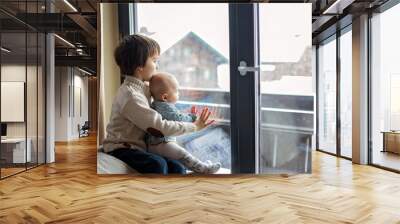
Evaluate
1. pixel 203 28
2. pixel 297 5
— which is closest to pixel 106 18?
pixel 203 28

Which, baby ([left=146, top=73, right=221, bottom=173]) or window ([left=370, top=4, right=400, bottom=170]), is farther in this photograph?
Answer: window ([left=370, top=4, right=400, bottom=170])

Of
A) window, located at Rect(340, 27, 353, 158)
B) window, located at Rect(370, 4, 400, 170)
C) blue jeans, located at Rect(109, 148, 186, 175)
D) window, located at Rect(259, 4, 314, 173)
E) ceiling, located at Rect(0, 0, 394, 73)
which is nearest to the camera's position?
blue jeans, located at Rect(109, 148, 186, 175)

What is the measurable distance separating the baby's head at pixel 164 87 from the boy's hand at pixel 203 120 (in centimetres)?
33

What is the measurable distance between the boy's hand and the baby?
2.4 inches

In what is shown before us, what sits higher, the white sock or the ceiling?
the ceiling

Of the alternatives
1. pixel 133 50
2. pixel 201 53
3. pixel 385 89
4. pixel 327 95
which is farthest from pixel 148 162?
pixel 327 95

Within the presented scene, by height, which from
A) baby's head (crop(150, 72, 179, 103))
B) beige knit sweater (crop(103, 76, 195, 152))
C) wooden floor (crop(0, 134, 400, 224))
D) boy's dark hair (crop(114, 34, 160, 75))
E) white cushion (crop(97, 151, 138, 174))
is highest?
boy's dark hair (crop(114, 34, 160, 75))

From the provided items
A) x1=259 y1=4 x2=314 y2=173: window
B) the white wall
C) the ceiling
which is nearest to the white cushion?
x1=259 y1=4 x2=314 y2=173: window

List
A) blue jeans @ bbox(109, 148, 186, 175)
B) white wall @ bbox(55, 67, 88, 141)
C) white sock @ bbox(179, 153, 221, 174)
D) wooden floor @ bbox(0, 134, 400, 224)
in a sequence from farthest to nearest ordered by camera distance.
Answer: white wall @ bbox(55, 67, 88, 141)
white sock @ bbox(179, 153, 221, 174)
blue jeans @ bbox(109, 148, 186, 175)
wooden floor @ bbox(0, 134, 400, 224)

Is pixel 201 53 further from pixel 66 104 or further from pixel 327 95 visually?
pixel 66 104

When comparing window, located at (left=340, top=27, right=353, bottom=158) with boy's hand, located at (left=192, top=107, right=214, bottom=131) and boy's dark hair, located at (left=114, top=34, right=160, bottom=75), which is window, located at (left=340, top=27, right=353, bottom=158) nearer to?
boy's hand, located at (left=192, top=107, right=214, bottom=131)

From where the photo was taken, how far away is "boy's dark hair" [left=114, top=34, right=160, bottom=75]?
411 cm

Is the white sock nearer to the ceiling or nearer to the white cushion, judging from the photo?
the white cushion

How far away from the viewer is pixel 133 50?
13.7ft
